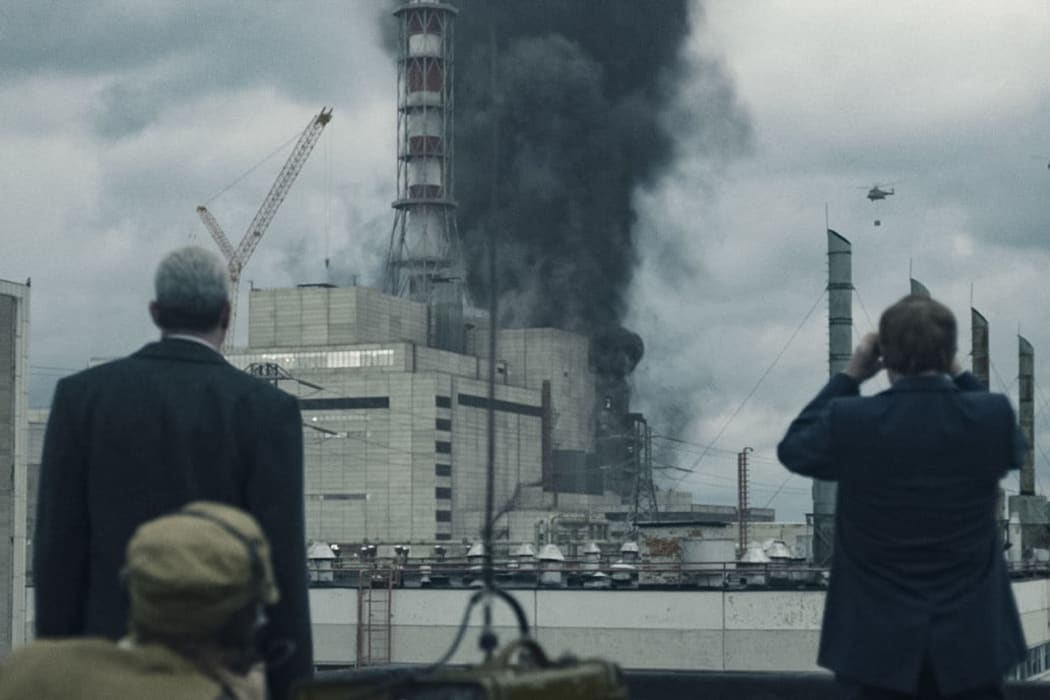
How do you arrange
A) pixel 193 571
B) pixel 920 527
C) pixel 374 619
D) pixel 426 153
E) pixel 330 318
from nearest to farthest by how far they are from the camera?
pixel 193 571 → pixel 920 527 → pixel 374 619 → pixel 330 318 → pixel 426 153

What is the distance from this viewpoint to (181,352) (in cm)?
491

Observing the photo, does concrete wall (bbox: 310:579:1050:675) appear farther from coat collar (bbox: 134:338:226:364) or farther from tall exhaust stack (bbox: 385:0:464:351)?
tall exhaust stack (bbox: 385:0:464:351)

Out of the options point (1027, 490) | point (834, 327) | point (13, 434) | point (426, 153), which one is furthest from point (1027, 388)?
point (426, 153)

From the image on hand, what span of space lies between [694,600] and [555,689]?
6546 centimetres

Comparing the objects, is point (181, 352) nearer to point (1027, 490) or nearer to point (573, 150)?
point (1027, 490)

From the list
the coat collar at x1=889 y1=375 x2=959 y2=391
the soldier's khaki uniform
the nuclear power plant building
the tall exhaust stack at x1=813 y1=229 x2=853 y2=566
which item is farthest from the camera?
the nuclear power plant building

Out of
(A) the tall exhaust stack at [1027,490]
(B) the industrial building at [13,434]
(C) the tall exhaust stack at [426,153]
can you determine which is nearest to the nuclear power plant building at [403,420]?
(C) the tall exhaust stack at [426,153]

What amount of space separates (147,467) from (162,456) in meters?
0.05

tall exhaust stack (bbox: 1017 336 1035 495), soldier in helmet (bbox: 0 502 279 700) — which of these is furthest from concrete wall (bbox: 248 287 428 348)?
soldier in helmet (bbox: 0 502 279 700)

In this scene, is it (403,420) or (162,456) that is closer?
(162,456)

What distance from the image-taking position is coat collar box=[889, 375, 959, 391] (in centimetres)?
491

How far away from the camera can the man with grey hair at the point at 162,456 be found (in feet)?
15.8

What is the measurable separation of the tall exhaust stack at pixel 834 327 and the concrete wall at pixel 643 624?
2907 mm

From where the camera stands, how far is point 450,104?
16612 centimetres
